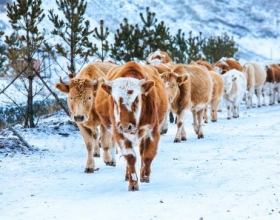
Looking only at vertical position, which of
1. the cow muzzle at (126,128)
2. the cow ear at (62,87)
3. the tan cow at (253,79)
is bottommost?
the cow muzzle at (126,128)

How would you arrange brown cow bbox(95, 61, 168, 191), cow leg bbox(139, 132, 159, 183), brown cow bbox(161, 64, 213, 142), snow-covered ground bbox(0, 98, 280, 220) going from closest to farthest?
snow-covered ground bbox(0, 98, 280, 220) → brown cow bbox(95, 61, 168, 191) → cow leg bbox(139, 132, 159, 183) → brown cow bbox(161, 64, 213, 142)

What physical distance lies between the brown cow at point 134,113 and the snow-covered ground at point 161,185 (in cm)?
40

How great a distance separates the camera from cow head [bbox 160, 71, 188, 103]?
11375 millimetres

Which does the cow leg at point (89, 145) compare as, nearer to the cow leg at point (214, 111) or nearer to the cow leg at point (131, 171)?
the cow leg at point (131, 171)

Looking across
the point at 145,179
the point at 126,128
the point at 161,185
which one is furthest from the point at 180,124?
the point at 126,128

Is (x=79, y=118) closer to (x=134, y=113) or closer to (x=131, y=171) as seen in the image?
(x=131, y=171)

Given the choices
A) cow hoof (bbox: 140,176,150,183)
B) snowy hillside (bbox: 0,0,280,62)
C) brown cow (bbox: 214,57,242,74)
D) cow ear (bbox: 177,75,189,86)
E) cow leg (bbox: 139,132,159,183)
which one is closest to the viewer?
cow leg (bbox: 139,132,159,183)

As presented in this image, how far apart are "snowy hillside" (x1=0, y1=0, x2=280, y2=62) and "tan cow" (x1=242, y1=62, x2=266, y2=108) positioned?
104808 millimetres

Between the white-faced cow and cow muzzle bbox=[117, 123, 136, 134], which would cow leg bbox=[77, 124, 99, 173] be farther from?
the white-faced cow

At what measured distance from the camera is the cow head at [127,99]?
250 inches

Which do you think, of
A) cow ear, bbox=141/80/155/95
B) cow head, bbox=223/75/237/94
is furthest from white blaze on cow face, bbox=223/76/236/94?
cow ear, bbox=141/80/155/95

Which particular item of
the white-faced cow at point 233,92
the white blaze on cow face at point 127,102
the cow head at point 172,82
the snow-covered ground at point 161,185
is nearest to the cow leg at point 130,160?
the snow-covered ground at point 161,185

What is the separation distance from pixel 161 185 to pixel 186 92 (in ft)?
17.2

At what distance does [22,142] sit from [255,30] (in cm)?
15972
